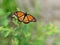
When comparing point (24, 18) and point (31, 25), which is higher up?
point (24, 18)

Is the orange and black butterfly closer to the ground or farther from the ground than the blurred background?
farther from the ground

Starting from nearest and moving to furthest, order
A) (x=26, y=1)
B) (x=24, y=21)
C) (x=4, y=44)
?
1. (x=24, y=21)
2. (x=4, y=44)
3. (x=26, y=1)

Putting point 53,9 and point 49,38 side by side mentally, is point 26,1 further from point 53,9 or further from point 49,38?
point 49,38

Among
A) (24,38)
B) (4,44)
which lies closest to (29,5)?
(4,44)

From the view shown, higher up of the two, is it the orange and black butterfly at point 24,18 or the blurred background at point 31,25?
the orange and black butterfly at point 24,18

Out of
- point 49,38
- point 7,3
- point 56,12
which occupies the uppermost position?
point 7,3

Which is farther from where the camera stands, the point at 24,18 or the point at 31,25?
the point at 31,25

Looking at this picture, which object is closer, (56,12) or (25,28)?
(25,28)

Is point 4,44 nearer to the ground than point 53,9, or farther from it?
nearer to the ground
